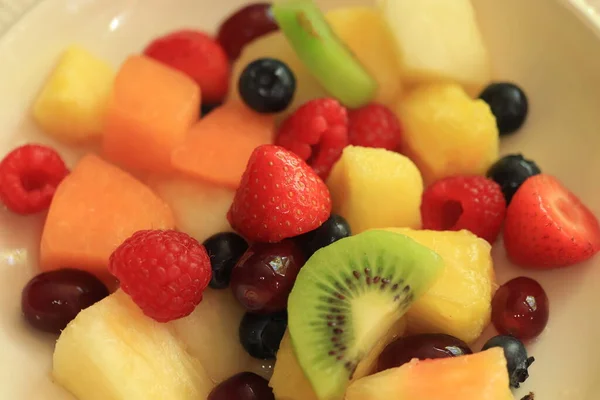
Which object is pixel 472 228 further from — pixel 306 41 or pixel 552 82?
pixel 306 41

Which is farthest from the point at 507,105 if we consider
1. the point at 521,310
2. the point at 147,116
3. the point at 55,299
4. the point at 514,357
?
the point at 55,299

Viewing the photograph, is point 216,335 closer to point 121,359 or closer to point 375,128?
point 121,359

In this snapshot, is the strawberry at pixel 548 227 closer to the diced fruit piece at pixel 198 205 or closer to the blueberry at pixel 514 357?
the blueberry at pixel 514 357

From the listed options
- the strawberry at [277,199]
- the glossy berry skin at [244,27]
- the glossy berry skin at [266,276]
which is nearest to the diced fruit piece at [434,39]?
the glossy berry skin at [244,27]

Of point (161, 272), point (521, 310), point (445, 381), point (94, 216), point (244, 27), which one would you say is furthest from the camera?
point (244, 27)

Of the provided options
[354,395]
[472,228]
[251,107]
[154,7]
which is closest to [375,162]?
[472,228]

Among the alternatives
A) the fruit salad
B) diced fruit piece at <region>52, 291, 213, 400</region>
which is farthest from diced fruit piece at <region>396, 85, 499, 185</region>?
diced fruit piece at <region>52, 291, 213, 400</region>
